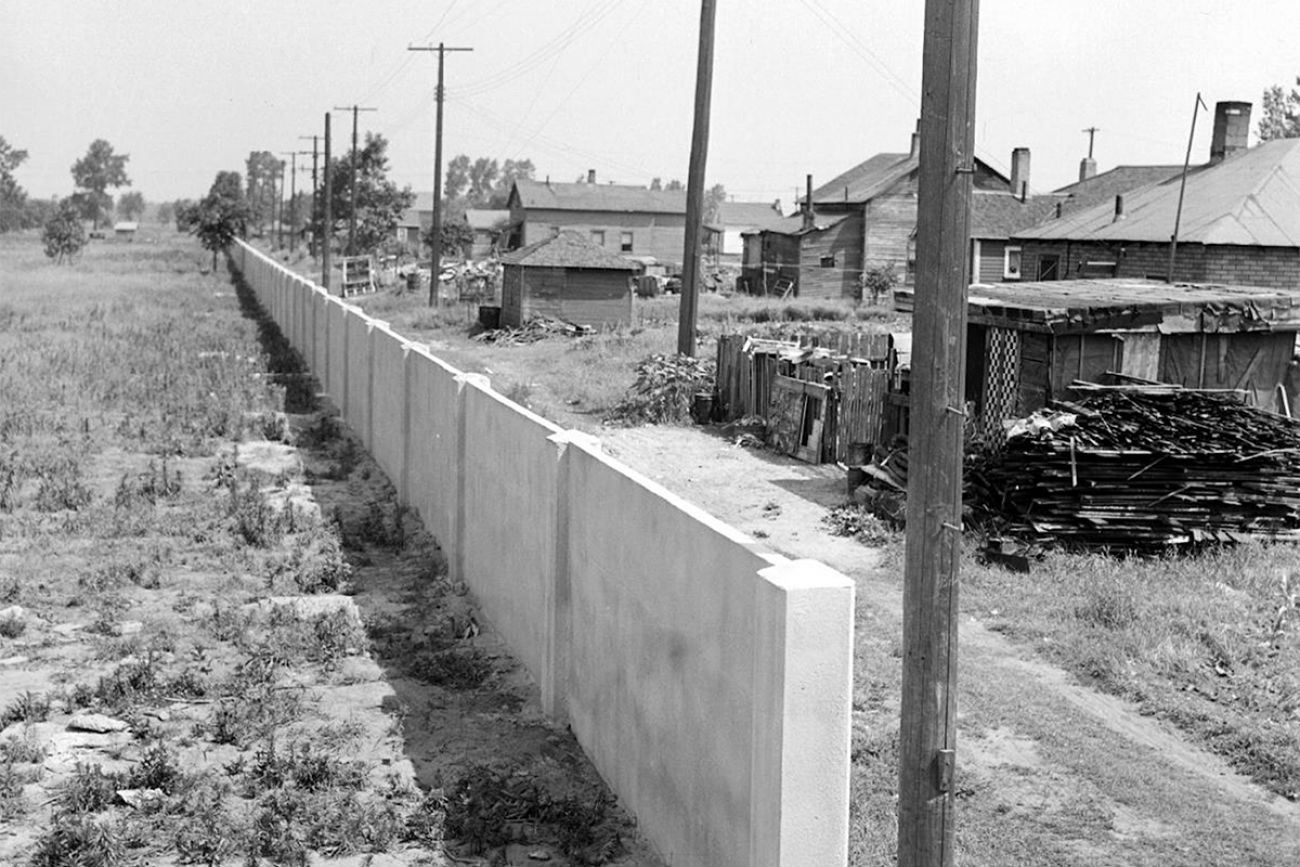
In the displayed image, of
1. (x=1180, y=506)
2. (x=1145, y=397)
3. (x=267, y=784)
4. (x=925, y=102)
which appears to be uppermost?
(x=925, y=102)

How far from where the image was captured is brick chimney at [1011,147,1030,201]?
63.1 meters

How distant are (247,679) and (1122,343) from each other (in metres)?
10.7

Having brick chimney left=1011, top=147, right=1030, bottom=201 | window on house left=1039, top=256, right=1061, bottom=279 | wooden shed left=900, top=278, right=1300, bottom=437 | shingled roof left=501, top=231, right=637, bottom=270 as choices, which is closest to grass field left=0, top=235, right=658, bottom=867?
wooden shed left=900, top=278, right=1300, bottom=437

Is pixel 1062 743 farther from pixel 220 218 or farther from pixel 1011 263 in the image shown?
pixel 220 218

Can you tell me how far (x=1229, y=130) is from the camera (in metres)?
35.4

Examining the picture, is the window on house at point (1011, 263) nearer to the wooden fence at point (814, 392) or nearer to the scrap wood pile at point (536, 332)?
the scrap wood pile at point (536, 332)

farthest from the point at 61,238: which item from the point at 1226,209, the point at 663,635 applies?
the point at 663,635

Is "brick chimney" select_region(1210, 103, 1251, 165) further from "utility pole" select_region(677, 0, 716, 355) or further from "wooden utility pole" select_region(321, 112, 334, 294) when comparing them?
"wooden utility pole" select_region(321, 112, 334, 294)

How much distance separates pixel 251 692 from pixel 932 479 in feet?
17.5

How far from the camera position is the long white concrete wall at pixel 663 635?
5418 mm

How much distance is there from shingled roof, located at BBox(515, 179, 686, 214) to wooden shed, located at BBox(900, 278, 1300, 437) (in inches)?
2750

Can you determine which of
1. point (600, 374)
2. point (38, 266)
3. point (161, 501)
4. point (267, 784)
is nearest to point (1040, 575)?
point (267, 784)

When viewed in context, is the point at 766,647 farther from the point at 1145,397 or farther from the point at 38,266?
the point at 38,266

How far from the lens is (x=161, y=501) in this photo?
1647cm
